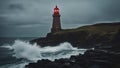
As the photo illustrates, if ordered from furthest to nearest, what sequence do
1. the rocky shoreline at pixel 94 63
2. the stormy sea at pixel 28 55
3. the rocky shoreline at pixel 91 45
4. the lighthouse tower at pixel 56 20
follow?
the lighthouse tower at pixel 56 20
the stormy sea at pixel 28 55
the rocky shoreline at pixel 91 45
the rocky shoreline at pixel 94 63

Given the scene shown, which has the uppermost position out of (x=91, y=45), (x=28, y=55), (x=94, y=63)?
(x=94, y=63)

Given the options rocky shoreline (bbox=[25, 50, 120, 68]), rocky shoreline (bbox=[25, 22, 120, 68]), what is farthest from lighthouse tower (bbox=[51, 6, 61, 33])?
rocky shoreline (bbox=[25, 50, 120, 68])

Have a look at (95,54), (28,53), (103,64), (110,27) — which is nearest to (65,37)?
(110,27)

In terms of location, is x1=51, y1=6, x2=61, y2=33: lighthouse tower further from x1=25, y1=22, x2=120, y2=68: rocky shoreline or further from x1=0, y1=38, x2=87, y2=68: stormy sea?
x1=0, y1=38, x2=87, y2=68: stormy sea

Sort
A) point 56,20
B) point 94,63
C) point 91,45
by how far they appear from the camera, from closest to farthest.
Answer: point 94,63 → point 91,45 → point 56,20

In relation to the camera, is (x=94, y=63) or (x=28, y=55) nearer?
(x=94, y=63)

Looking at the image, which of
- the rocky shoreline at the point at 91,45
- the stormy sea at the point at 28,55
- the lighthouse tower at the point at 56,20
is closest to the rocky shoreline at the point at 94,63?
the rocky shoreline at the point at 91,45

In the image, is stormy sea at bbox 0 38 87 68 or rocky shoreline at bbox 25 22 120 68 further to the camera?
stormy sea at bbox 0 38 87 68

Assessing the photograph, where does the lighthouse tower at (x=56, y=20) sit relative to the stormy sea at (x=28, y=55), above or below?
above

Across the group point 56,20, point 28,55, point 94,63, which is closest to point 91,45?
point 28,55

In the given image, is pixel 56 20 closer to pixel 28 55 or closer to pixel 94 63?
pixel 28 55

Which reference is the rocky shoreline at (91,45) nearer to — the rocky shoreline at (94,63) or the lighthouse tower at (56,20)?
the rocky shoreline at (94,63)

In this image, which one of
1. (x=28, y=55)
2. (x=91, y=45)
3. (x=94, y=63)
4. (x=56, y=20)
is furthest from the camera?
(x=56, y=20)

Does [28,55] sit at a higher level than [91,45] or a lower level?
higher
